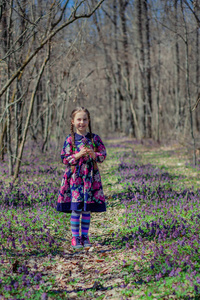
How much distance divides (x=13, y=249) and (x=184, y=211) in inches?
127

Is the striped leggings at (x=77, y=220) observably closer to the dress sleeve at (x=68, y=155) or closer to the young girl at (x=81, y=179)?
the young girl at (x=81, y=179)

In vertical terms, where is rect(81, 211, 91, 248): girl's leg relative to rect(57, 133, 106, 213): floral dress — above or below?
below

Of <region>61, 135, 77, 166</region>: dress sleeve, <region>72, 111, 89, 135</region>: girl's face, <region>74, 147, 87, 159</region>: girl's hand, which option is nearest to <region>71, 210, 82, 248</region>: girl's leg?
<region>61, 135, 77, 166</region>: dress sleeve

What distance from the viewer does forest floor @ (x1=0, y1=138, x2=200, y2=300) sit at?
368cm

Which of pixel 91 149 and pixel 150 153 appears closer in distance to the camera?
pixel 91 149

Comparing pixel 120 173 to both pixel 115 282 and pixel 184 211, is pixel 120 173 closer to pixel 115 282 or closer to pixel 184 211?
pixel 184 211

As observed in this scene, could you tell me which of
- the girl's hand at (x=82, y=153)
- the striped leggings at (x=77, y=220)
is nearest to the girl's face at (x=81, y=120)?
the girl's hand at (x=82, y=153)

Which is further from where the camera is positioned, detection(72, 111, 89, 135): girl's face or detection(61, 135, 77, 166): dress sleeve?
detection(72, 111, 89, 135): girl's face

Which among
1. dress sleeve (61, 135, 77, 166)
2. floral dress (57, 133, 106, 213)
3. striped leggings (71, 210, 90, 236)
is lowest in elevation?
striped leggings (71, 210, 90, 236)

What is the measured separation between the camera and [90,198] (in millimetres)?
5016

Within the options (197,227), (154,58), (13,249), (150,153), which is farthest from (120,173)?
(154,58)

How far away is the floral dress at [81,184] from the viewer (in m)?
5.01

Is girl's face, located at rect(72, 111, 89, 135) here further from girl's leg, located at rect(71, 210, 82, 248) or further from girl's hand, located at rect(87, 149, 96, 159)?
girl's leg, located at rect(71, 210, 82, 248)

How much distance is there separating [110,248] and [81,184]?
1.13 meters
